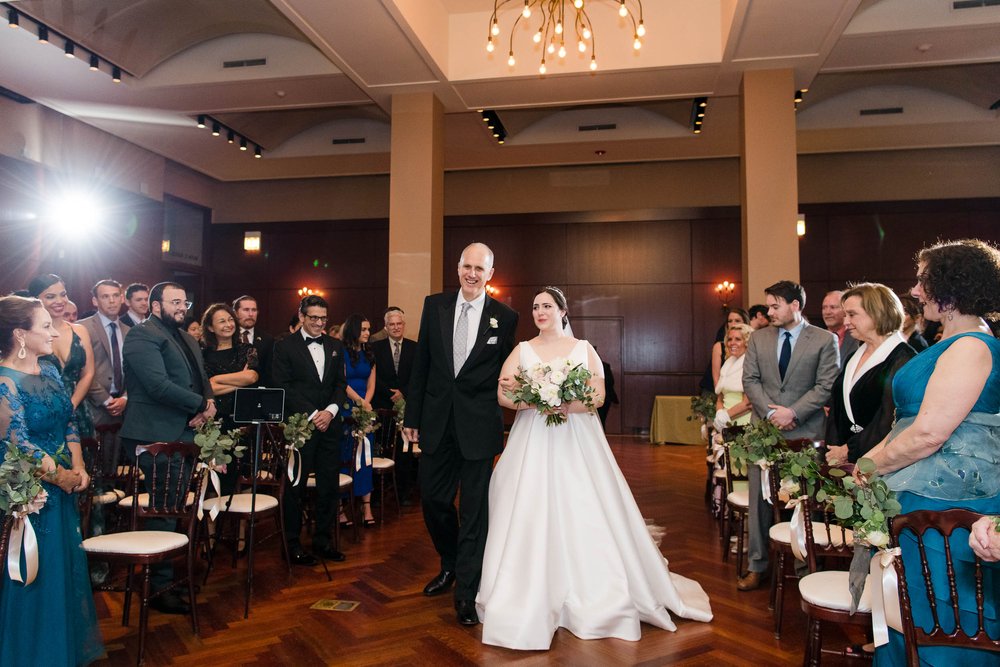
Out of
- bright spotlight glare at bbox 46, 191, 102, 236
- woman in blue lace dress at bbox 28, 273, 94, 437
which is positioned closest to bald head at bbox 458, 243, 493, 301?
woman in blue lace dress at bbox 28, 273, 94, 437

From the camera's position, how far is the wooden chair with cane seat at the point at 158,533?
319 cm

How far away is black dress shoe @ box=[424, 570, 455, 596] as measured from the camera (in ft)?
13.3

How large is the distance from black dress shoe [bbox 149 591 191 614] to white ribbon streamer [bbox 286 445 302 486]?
36.8 inches

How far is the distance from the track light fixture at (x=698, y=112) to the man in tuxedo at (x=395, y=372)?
482 centimetres

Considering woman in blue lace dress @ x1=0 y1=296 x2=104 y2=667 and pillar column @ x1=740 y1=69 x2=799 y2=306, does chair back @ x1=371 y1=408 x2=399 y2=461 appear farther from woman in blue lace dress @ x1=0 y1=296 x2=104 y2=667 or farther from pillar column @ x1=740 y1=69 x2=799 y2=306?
pillar column @ x1=740 y1=69 x2=799 y2=306

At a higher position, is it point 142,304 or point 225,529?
point 142,304

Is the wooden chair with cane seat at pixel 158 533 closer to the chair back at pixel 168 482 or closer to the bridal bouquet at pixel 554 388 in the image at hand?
the chair back at pixel 168 482

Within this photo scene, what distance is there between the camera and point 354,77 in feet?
25.2

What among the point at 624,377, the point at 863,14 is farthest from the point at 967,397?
the point at 624,377

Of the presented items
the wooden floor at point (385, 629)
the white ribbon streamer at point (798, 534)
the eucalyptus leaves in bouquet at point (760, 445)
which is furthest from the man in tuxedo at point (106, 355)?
the white ribbon streamer at point (798, 534)

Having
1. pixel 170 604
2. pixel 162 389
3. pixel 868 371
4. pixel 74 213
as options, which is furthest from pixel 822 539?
pixel 74 213

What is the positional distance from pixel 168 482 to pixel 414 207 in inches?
193

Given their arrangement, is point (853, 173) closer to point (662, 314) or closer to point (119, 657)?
point (662, 314)

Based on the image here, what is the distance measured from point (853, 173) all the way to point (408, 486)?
931 centimetres
